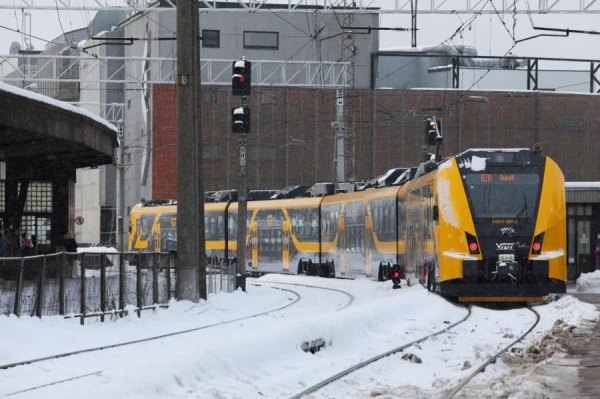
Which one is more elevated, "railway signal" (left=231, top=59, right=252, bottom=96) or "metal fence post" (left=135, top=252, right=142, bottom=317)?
"railway signal" (left=231, top=59, right=252, bottom=96)

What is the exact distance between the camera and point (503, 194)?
22188 mm

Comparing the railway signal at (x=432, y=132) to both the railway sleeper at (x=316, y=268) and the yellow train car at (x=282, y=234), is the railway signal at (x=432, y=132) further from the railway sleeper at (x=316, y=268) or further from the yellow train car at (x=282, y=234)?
the yellow train car at (x=282, y=234)

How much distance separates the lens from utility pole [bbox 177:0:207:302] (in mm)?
23625

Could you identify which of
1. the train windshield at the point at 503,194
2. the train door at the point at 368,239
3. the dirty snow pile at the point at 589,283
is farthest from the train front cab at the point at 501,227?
the train door at the point at 368,239

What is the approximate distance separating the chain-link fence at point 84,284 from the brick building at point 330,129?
42.9 metres

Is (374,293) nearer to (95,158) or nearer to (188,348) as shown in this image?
(95,158)

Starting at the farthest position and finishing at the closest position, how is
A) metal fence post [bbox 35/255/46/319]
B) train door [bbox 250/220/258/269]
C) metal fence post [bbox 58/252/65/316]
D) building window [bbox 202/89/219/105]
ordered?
building window [bbox 202/89/219/105]
train door [bbox 250/220/258/269]
metal fence post [bbox 58/252/65/316]
metal fence post [bbox 35/255/46/319]

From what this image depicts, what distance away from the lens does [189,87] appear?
938 inches

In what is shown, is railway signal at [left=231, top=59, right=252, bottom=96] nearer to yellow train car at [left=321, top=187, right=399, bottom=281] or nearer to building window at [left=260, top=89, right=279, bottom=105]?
yellow train car at [left=321, top=187, right=399, bottom=281]

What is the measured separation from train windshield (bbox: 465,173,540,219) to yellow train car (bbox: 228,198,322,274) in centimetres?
1839

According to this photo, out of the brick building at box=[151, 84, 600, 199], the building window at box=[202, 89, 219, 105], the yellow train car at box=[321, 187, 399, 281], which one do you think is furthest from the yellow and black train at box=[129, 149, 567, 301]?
the building window at box=[202, 89, 219, 105]

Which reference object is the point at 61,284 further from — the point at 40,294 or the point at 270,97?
the point at 270,97

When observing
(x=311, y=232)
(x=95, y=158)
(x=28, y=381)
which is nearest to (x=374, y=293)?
(x=95, y=158)

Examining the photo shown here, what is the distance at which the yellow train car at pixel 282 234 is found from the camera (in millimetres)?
41156
